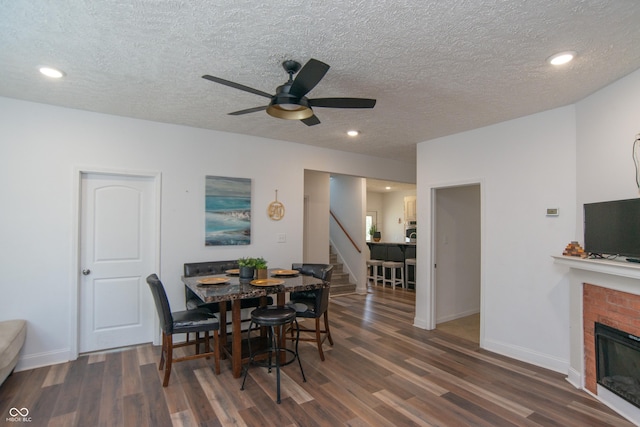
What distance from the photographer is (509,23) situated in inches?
79.4

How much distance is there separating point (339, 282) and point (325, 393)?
4.44 m

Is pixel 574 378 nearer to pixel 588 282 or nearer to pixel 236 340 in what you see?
pixel 588 282

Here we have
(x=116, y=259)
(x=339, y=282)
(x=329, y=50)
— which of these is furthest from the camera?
(x=339, y=282)

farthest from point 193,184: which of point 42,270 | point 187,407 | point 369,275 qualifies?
point 369,275

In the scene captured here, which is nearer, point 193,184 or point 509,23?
point 509,23

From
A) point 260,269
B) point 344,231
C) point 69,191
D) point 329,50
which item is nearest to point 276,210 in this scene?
point 260,269

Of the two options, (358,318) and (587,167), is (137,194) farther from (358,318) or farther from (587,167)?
(587,167)

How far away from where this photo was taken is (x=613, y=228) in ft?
8.50

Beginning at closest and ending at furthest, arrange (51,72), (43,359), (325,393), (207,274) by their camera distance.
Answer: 1. (51,72)
2. (325,393)
3. (43,359)
4. (207,274)

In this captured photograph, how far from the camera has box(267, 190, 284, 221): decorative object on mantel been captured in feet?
15.7

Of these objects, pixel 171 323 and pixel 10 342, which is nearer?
pixel 10 342

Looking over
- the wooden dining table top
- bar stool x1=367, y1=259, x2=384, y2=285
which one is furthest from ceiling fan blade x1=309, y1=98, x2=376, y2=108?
bar stool x1=367, y1=259, x2=384, y2=285

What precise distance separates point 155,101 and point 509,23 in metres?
3.15
